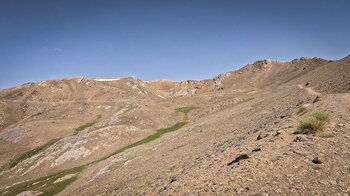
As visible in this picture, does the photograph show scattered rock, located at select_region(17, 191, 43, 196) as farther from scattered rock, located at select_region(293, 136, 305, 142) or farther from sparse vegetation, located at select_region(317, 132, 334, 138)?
sparse vegetation, located at select_region(317, 132, 334, 138)

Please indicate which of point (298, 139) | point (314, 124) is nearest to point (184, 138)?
point (298, 139)

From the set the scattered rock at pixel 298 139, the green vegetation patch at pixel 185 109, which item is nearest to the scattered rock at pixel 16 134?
the green vegetation patch at pixel 185 109

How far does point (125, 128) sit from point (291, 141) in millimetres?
45095

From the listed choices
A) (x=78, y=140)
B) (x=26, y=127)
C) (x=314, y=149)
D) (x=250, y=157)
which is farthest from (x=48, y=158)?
(x=314, y=149)

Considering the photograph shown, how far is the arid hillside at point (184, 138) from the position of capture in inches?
318

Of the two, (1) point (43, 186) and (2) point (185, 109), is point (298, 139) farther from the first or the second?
(2) point (185, 109)

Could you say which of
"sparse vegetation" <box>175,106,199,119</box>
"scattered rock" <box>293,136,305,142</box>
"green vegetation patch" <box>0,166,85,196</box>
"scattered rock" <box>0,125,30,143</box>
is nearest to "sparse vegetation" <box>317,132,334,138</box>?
"scattered rock" <box>293,136,305,142</box>

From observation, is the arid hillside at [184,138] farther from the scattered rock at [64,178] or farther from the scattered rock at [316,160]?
the scattered rock at [64,178]

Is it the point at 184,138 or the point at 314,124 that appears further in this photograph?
the point at 184,138

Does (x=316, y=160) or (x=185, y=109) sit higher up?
(x=185, y=109)

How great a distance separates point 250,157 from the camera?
9.73 m

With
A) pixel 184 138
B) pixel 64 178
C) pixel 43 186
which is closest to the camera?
pixel 184 138

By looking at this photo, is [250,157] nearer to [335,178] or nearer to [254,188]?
[254,188]

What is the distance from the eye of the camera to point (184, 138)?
2911cm
